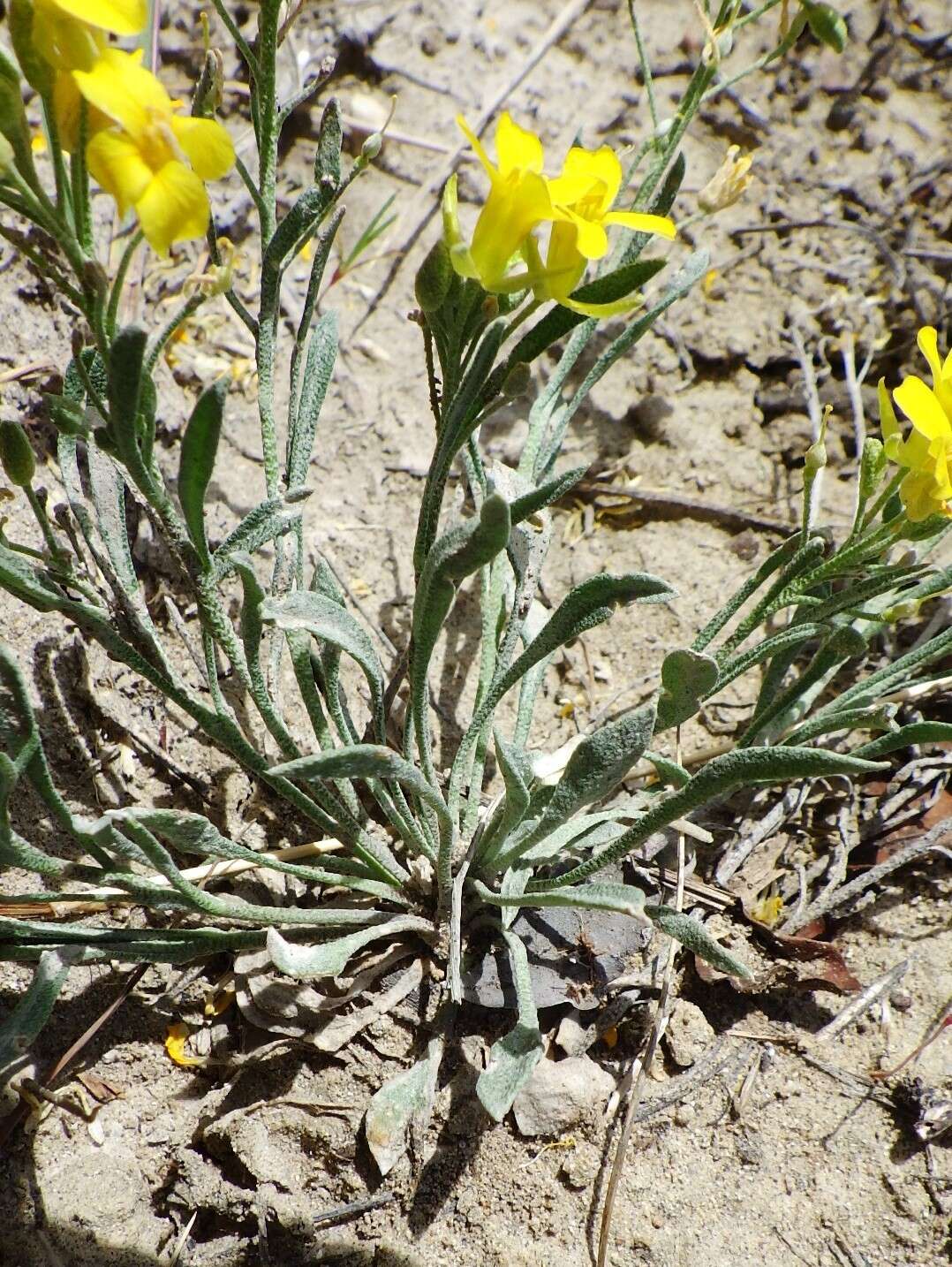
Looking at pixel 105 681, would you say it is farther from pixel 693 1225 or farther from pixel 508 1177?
pixel 693 1225

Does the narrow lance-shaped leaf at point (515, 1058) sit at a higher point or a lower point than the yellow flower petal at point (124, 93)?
lower

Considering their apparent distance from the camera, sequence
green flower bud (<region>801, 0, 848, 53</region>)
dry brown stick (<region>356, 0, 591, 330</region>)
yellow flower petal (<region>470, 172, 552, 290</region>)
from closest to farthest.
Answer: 1. yellow flower petal (<region>470, 172, 552, 290</region>)
2. green flower bud (<region>801, 0, 848, 53</region>)
3. dry brown stick (<region>356, 0, 591, 330</region>)

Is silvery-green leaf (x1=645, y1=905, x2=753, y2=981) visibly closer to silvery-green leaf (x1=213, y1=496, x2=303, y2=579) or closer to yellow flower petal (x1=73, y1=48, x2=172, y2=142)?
silvery-green leaf (x1=213, y1=496, x2=303, y2=579)

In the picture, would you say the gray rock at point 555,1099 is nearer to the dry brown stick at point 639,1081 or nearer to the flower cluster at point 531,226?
the dry brown stick at point 639,1081

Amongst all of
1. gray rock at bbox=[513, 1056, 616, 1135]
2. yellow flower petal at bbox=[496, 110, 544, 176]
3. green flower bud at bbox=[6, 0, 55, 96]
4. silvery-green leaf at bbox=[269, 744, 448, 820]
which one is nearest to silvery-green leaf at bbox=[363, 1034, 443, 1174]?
gray rock at bbox=[513, 1056, 616, 1135]

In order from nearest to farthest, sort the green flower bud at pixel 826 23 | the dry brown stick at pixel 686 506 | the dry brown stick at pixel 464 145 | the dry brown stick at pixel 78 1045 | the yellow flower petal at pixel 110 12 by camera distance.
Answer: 1. the yellow flower petal at pixel 110 12
2. the dry brown stick at pixel 78 1045
3. the green flower bud at pixel 826 23
4. the dry brown stick at pixel 686 506
5. the dry brown stick at pixel 464 145

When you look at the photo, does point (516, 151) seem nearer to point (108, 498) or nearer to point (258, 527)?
point (258, 527)

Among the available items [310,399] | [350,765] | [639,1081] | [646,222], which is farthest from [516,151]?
[639,1081]

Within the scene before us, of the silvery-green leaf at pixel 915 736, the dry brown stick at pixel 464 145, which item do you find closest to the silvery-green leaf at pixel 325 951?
the silvery-green leaf at pixel 915 736
